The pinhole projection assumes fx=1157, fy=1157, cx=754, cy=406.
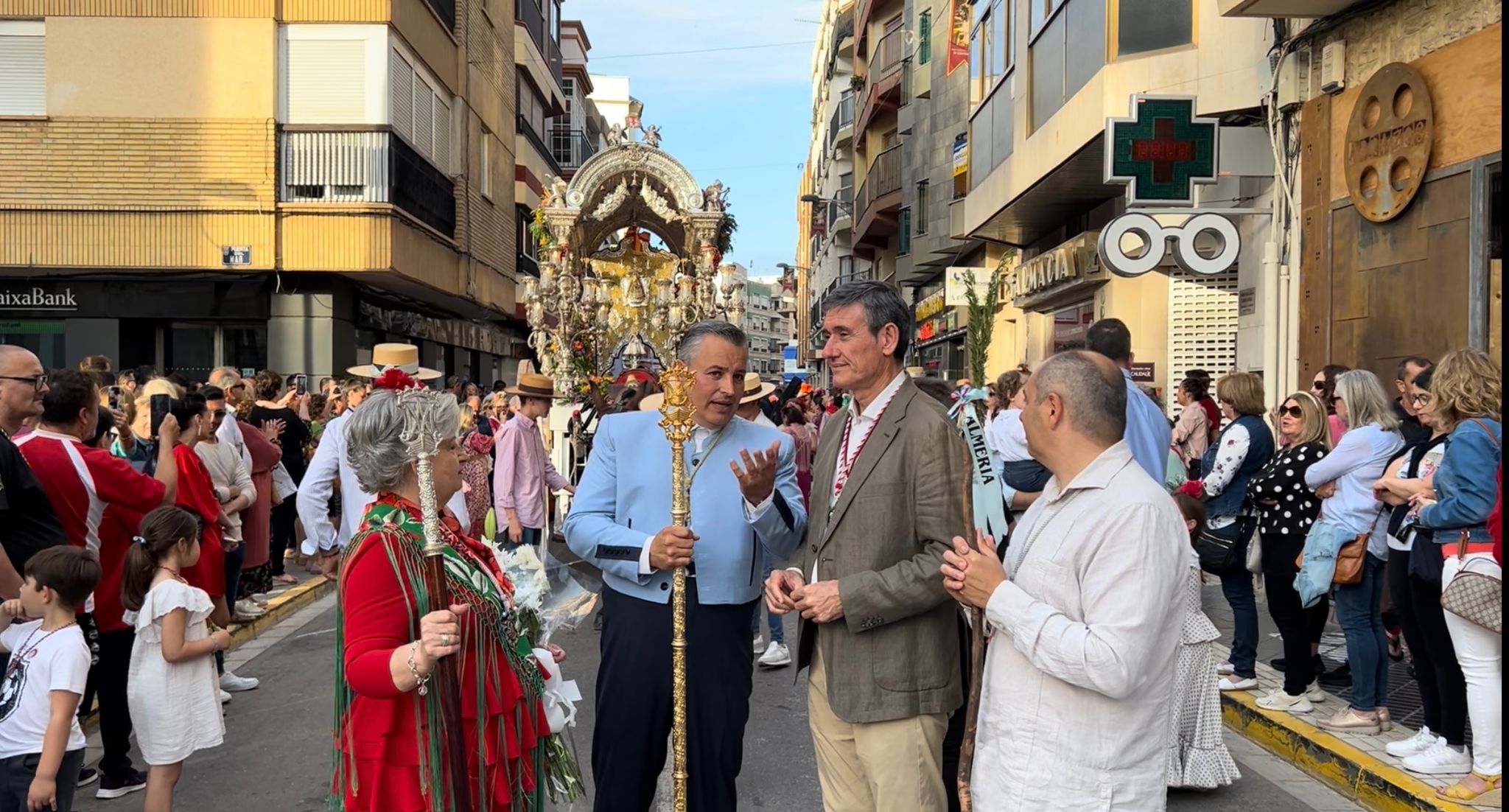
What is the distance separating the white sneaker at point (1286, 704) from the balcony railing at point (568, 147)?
144 ft

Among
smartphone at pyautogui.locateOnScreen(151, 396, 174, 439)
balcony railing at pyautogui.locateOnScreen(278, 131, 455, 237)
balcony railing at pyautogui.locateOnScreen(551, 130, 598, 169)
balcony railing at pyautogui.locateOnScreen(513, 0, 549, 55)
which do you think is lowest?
smartphone at pyautogui.locateOnScreen(151, 396, 174, 439)

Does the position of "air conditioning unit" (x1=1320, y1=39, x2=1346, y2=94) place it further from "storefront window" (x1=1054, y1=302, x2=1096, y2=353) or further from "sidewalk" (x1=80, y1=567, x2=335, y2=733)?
"sidewalk" (x1=80, y1=567, x2=335, y2=733)

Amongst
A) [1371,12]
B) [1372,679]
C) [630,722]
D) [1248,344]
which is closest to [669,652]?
[630,722]

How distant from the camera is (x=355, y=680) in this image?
303 centimetres

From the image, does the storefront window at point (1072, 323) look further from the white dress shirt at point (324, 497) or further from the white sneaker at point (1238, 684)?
the white dress shirt at point (324, 497)

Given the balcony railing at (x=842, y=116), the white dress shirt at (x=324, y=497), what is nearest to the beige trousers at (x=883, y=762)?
the white dress shirt at (x=324, y=497)

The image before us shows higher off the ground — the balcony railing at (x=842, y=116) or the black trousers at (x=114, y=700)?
the balcony railing at (x=842, y=116)

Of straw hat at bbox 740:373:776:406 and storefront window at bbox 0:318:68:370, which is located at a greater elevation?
storefront window at bbox 0:318:68:370

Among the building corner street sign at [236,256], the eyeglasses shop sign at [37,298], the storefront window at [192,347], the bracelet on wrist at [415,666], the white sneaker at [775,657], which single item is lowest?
the white sneaker at [775,657]

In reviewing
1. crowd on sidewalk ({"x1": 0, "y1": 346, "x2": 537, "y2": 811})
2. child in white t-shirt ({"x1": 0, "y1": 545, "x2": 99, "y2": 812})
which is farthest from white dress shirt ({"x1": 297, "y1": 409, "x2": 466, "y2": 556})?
child in white t-shirt ({"x1": 0, "y1": 545, "x2": 99, "y2": 812})

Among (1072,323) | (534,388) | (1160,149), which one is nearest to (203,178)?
(534,388)

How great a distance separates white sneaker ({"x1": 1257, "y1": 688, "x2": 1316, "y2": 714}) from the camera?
6.75 metres

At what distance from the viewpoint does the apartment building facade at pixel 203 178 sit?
19781 millimetres

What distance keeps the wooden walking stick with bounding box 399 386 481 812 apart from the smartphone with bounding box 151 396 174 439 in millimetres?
4396
